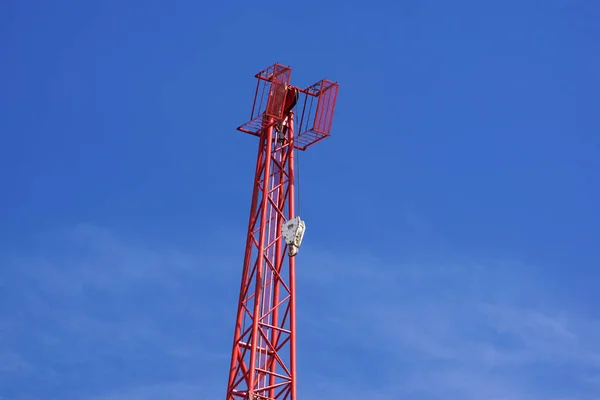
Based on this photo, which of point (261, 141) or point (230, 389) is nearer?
point (230, 389)

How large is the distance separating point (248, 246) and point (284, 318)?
5222 mm

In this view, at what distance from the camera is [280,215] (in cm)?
10062

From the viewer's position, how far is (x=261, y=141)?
336 feet

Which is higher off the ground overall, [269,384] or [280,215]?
[280,215]

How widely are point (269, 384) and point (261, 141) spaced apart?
16165 millimetres

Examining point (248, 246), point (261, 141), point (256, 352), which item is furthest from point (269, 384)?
point (261, 141)

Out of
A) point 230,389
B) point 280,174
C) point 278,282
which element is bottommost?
point 230,389

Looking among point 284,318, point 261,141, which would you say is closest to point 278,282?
point 284,318

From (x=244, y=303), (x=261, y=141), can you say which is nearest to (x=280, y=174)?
(x=261, y=141)

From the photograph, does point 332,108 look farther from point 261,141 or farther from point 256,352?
point 256,352

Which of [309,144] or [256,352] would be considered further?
[309,144]

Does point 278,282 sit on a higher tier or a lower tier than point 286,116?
lower

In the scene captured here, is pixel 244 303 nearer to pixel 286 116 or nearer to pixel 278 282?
pixel 278 282

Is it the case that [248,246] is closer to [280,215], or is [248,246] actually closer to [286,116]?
[280,215]
